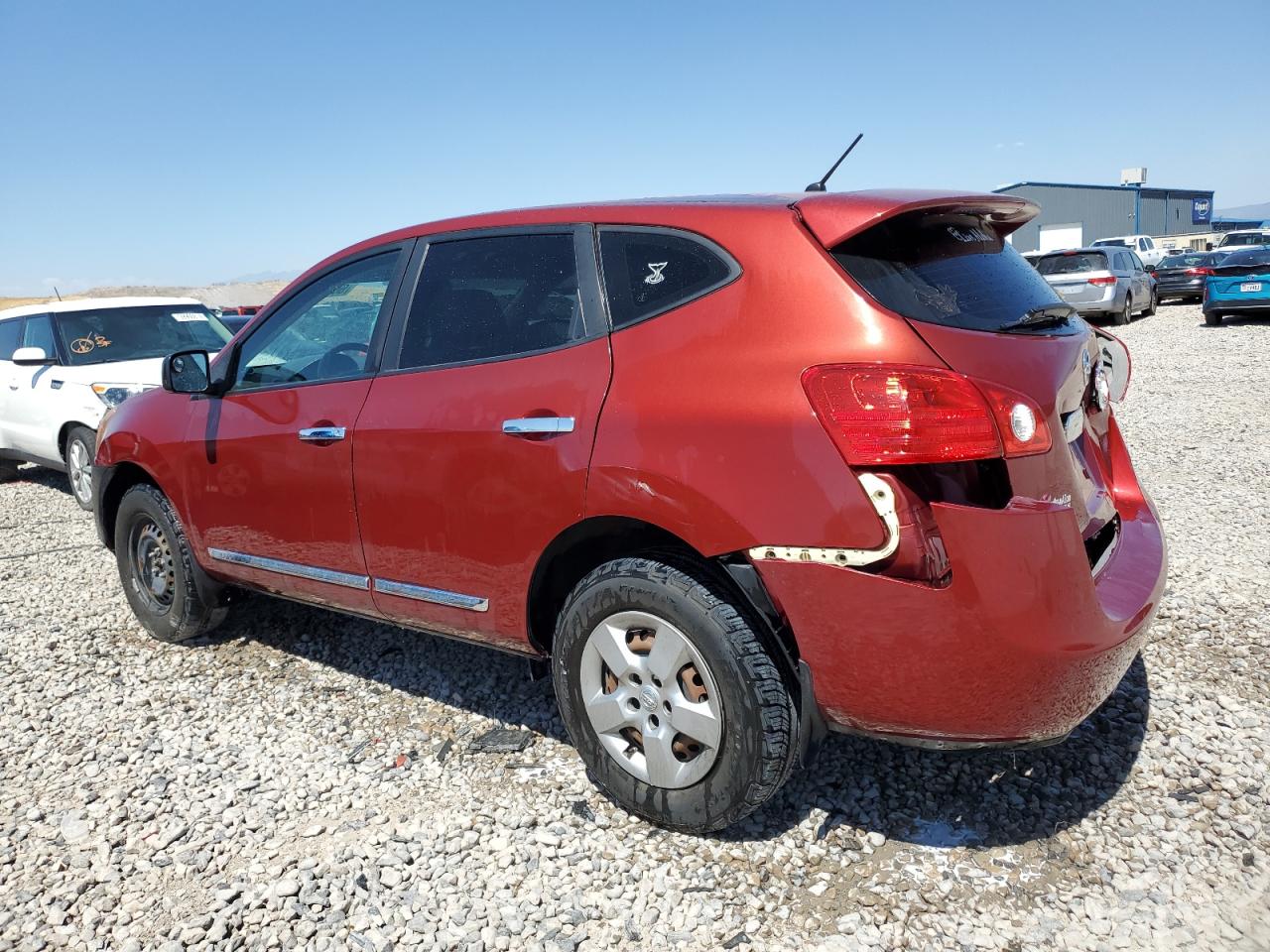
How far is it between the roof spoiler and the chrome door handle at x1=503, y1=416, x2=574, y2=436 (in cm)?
88

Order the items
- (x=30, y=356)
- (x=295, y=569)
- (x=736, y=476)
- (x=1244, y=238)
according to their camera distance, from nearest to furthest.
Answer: (x=736, y=476) → (x=295, y=569) → (x=30, y=356) → (x=1244, y=238)

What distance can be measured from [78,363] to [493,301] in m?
6.55

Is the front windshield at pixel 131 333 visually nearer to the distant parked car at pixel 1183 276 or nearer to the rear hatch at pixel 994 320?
the rear hatch at pixel 994 320

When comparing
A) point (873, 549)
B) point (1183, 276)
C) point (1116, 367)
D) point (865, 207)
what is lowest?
point (1183, 276)

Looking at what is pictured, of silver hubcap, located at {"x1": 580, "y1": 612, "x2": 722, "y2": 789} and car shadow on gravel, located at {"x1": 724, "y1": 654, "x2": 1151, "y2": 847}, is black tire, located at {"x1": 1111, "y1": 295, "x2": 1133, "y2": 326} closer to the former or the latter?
car shadow on gravel, located at {"x1": 724, "y1": 654, "x2": 1151, "y2": 847}

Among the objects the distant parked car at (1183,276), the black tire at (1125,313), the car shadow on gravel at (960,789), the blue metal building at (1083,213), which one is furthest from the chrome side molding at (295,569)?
the blue metal building at (1083,213)

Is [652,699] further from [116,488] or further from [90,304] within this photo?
[90,304]

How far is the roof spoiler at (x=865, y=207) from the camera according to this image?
239cm

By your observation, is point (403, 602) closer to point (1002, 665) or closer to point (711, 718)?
point (711, 718)

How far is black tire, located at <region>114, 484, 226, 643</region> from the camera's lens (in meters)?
4.35

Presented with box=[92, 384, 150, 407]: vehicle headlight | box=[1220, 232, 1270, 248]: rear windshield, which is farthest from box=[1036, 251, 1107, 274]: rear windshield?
box=[1220, 232, 1270, 248]: rear windshield

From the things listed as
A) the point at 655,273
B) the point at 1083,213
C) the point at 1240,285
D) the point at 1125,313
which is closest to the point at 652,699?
the point at 655,273

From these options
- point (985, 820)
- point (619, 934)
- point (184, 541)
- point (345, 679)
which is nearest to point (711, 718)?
point (619, 934)

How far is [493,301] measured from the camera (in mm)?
3098
